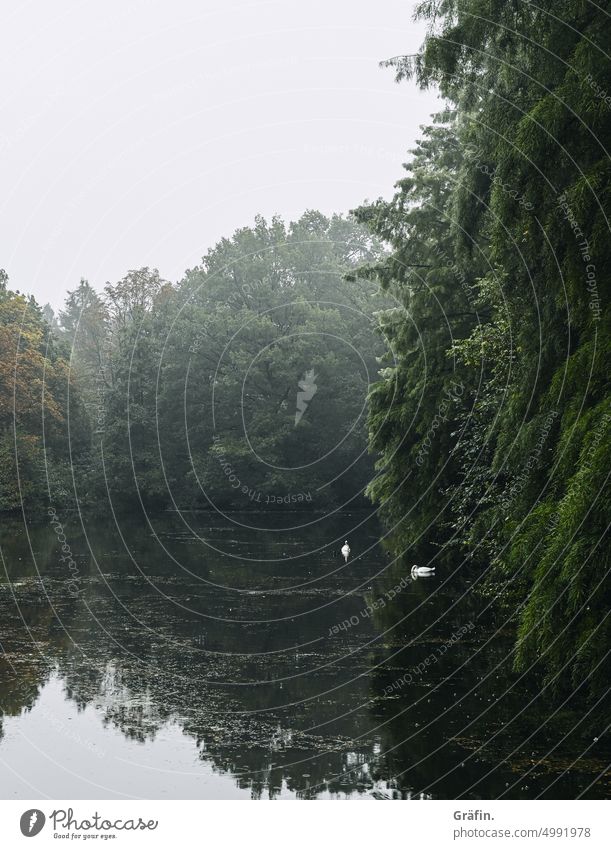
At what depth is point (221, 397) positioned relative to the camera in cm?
5125

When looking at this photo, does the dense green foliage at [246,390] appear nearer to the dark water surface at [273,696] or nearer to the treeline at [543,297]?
the dark water surface at [273,696]

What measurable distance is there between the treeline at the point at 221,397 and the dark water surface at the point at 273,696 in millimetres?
26191

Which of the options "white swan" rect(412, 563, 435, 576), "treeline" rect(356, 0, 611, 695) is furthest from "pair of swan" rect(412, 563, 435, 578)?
"treeline" rect(356, 0, 611, 695)

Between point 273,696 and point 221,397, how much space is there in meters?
40.1

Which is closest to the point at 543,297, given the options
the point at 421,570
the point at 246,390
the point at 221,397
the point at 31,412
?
the point at 421,570

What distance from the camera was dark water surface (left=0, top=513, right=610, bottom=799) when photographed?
8617mm

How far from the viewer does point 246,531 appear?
123 feet

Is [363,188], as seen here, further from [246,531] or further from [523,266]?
[523,266]

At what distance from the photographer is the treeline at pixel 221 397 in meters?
48.4

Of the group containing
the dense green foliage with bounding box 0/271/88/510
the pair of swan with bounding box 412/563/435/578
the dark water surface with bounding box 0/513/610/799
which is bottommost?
the dark water surface with bounding box 0/513/610/799

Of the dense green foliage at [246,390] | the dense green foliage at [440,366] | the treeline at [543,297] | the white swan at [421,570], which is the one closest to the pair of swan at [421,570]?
the white swan at [421,570]

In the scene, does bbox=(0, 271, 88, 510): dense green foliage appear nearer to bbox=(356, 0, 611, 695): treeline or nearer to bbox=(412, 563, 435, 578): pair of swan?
bbox=(412, 563, 435, 578): pair of swan

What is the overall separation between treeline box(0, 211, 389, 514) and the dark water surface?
26191 mm

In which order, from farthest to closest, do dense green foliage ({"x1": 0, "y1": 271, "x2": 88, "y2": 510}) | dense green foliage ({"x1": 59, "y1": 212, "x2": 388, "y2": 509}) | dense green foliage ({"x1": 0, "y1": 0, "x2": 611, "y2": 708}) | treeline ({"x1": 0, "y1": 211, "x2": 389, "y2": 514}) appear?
1. dense green foliage ({"x1": 59, "y1": 212, "x2": 388, "y2": 509})
2. treeline ({"x1": 0, "y1": 211, "x2": 389, "y2": 514})
3. dense green foliage ({"x1": 0, "y1": 271, "x2": 88, "y2": 510})
4. dense green foliage ({"x1": 0, "y1": 0, "x2": 611, "y2": 708})
